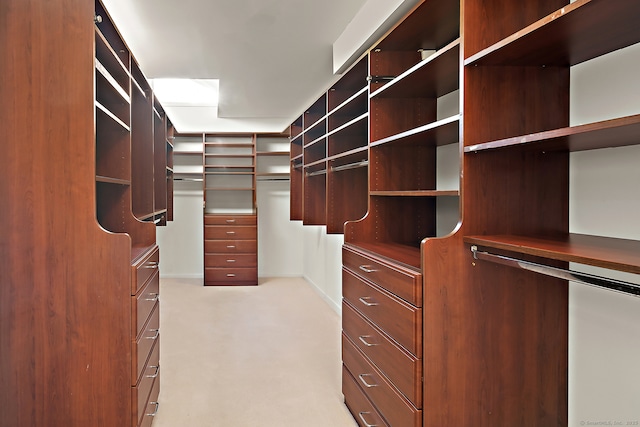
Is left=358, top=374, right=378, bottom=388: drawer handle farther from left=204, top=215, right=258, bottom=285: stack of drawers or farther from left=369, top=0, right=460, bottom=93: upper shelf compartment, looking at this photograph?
left=204, top=215, right=258, bottom=285: stack of drawers

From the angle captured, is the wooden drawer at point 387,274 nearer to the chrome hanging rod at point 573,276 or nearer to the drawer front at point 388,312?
the drawer front at point 388,312

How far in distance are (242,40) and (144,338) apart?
220 cm

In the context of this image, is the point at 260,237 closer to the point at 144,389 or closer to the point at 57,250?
the point at 144,389

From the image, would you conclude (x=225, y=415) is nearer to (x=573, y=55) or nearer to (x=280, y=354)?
(x=280, y=354)

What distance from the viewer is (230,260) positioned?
19.6 ft

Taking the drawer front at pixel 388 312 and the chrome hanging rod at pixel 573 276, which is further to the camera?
the drawer front at pixel 388 312

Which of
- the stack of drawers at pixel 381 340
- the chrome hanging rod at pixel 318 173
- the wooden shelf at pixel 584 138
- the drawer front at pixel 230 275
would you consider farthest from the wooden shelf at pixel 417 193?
the drawer front at pixel 230 275

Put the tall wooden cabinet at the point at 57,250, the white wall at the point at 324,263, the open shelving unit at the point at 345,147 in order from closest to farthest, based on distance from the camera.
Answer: the tall wooden cabinet at the point at 57,250 < the open shelving unit at the point at 345,147 < the white wall at the point at 324,263

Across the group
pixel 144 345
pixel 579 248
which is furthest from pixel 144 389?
pixel 579 248

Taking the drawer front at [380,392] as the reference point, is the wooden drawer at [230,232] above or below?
above

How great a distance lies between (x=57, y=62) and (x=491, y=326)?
2.00m

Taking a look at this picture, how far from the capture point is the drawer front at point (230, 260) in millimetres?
5957

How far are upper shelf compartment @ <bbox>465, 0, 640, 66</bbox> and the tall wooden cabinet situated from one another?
1.56 metres

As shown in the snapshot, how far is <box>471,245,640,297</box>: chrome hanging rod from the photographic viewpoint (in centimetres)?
106
